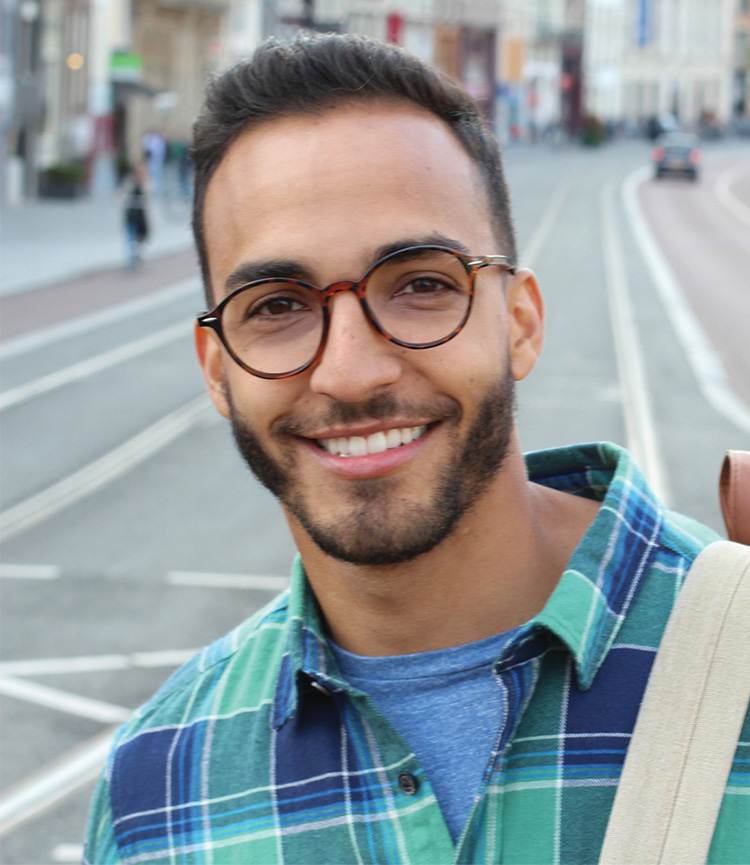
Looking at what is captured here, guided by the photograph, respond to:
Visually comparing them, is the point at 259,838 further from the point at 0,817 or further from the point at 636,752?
the point at 0,817

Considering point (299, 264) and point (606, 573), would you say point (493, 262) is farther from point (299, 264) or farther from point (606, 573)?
point (606, 573)

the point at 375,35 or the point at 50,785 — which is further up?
the point at 375,35

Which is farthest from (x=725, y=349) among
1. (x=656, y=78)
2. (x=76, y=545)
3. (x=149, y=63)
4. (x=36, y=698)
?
(x=656, y=78)

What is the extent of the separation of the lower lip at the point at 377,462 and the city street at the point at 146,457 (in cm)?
306

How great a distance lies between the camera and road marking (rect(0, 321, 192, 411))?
12.1 m

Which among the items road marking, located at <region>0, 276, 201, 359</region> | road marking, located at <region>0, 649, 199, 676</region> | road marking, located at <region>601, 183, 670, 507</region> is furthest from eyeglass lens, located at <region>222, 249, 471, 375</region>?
road marking, located at <region>0, 276, 201, 359</region>

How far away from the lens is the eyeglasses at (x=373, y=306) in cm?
159

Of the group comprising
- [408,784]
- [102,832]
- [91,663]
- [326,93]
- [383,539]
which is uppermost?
[326,93]

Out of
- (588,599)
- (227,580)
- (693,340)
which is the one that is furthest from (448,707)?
(693,340)

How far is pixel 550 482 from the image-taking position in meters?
1.95

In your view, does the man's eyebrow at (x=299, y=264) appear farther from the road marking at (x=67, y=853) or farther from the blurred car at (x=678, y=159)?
the blurred car at (x=678, y=159)

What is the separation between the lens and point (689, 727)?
136cm

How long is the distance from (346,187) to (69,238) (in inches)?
1015

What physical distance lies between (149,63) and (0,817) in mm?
46207
